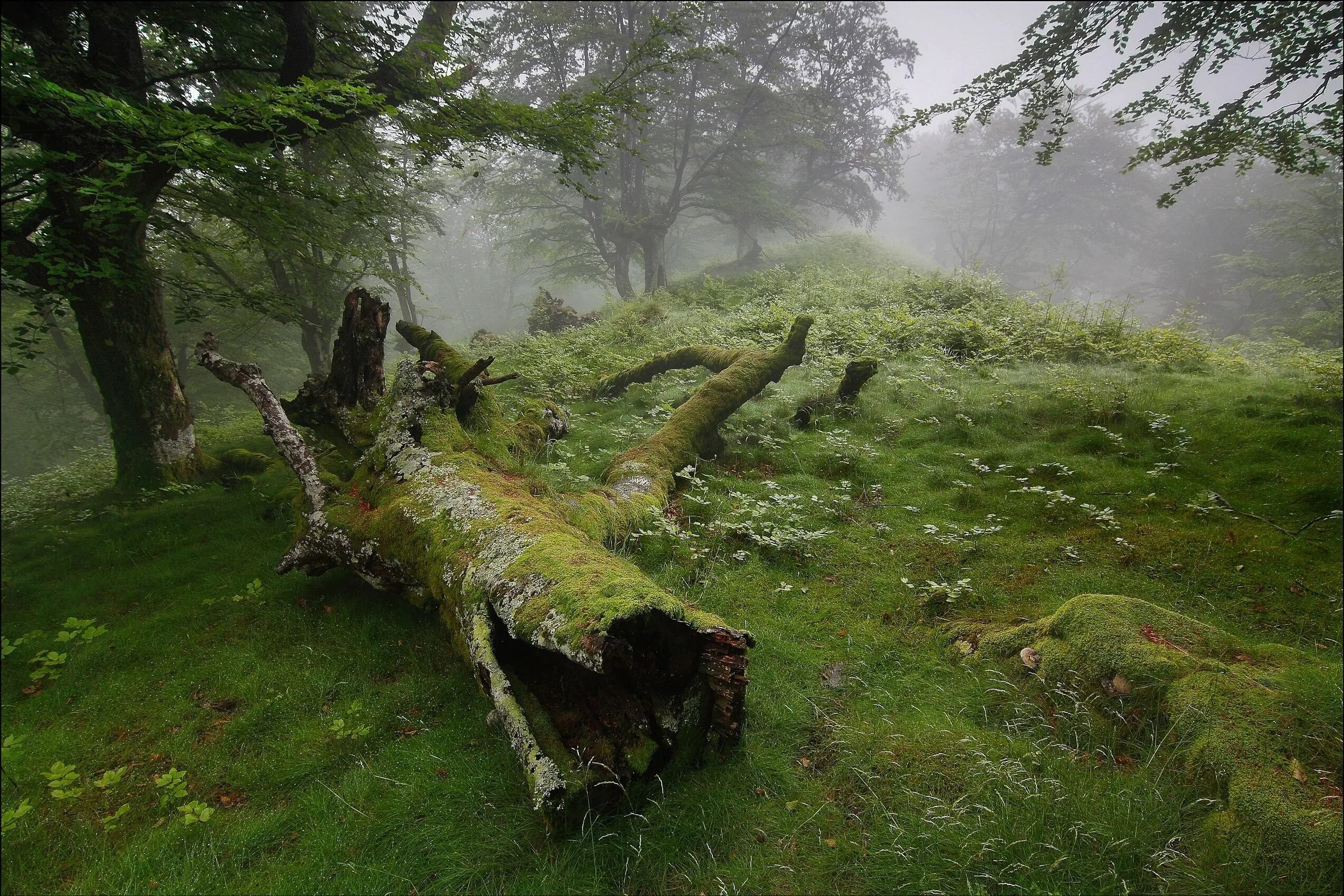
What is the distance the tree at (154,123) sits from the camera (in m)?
4.12

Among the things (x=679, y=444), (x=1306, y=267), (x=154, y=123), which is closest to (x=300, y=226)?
(x=154, y=123)

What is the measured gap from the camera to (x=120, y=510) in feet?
21.3

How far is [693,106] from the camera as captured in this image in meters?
22.4

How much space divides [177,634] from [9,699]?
102cm

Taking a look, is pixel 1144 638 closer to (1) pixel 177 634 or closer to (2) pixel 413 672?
(2) pixel 413 672

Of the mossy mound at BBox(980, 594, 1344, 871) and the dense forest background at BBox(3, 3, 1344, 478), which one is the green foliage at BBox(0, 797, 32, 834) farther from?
the mossy mound at BBox(980, 594, 1344, 871)

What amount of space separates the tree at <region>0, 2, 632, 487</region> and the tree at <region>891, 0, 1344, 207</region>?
240 inches

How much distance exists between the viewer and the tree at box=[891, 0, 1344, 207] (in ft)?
18.1

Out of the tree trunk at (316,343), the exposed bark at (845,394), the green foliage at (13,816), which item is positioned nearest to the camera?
the green foliage at (13,816)

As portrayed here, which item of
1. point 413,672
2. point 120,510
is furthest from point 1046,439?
point 120,510

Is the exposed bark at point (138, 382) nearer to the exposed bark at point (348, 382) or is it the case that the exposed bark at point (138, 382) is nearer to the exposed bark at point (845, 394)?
the exposed bark at point (348, 382)

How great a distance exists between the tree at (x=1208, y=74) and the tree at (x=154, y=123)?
20.0 feet

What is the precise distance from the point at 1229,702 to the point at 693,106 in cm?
2615

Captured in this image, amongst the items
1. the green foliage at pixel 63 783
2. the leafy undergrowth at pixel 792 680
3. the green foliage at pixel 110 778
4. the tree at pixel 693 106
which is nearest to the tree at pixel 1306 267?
the tree at pixel 693 106
